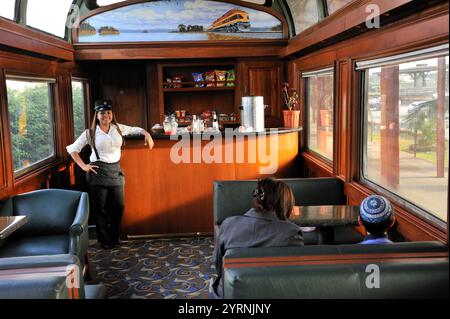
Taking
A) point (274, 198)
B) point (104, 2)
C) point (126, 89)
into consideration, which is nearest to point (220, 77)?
point (126, 89)

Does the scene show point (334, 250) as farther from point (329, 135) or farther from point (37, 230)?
point (329, 135)

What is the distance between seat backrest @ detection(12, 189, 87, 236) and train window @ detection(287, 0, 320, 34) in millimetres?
3257

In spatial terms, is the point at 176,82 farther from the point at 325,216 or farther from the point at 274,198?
the point at 274,198

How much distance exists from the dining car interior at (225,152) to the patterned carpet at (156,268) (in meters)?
0.03

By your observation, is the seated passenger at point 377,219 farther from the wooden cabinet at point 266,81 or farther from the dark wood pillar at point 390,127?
the wooden cabinet at point 266,81

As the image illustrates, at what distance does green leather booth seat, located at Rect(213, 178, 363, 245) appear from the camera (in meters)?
4.53

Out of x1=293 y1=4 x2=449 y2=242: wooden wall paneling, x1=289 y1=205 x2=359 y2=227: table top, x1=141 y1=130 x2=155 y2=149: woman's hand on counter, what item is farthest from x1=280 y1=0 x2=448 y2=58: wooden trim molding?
x1=141 y1=130 x2=155 y2=149: woman's hand on counter

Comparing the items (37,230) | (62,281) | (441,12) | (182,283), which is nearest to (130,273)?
(182,283)

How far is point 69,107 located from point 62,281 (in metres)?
4.57

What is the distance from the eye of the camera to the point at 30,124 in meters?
5.35

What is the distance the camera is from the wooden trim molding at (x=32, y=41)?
14.3ft

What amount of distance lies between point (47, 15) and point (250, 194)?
3309 millimetres

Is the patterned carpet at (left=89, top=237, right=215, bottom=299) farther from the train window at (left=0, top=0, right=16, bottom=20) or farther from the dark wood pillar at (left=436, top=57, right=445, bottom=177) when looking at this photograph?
the train window at (left=0, top=0, right=16, bottom=20)

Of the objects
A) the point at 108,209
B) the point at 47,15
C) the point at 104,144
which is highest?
the point at 47,15
